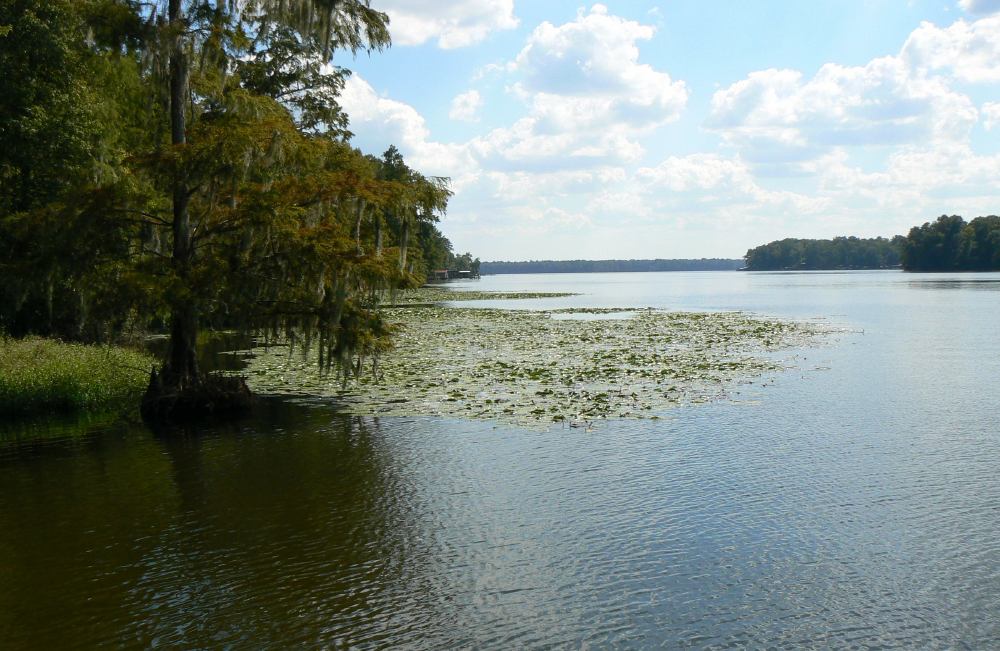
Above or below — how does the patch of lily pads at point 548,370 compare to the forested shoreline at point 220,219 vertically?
below

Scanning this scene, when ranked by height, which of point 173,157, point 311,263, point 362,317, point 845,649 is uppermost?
point 173,157

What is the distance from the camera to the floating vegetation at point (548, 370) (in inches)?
745

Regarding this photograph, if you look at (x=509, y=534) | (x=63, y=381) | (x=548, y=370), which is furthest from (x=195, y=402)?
(x=548, y=370)

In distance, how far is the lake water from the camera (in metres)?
7.75

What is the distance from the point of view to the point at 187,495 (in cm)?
1214

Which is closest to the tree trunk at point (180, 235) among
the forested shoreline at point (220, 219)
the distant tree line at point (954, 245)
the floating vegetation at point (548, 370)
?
the forested shoreline at point (220, 219)

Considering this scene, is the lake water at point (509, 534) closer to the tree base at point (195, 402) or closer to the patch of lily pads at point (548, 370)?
the tree base at point (195, 402)

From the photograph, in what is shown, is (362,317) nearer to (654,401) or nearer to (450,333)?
(654,401)

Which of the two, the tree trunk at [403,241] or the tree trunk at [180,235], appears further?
the tree trunk at [403,241]

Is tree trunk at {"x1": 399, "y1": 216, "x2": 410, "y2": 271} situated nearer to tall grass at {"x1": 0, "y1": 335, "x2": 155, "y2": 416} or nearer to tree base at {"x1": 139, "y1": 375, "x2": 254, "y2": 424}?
tree base at {"x1": 139, "y1": 375, "x2": 254, "y2": 424}

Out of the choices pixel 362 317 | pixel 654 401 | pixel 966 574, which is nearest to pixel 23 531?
pixel 362 317

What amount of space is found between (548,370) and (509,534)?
47.1 ft

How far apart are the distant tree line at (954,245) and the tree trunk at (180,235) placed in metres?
158

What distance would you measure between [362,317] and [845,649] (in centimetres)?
1230
